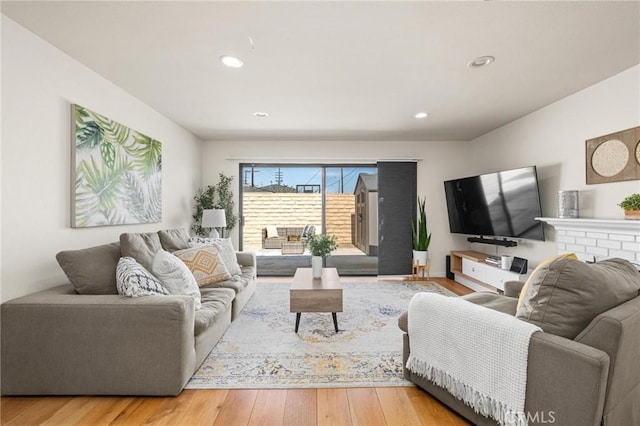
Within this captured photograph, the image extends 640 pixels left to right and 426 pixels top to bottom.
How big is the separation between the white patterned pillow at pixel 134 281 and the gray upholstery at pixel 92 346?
12 cm

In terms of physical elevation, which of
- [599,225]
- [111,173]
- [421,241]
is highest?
[111,173]

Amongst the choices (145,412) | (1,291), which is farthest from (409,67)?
(1,291)

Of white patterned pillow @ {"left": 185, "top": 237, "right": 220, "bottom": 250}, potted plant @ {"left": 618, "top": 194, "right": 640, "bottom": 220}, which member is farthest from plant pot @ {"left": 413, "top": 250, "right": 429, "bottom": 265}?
white patterned pillow @ {"left": 185, "top": 237, "right": 220, "bottom": 250}

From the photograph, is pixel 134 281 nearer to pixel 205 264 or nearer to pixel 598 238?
pixel 205 264

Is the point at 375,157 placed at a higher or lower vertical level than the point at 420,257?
higher

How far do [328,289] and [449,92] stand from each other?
7.67 ft

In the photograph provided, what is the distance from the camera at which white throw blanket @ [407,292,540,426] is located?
1.46 m

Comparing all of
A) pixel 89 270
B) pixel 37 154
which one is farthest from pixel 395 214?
A: pixel 37 154

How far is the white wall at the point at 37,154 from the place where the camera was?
1.96 metres

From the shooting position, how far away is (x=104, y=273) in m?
2.27

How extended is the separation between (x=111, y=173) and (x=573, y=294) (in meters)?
3.54

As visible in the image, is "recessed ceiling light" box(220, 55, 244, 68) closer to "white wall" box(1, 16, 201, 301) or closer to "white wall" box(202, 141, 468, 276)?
"white wall" box(1, 16, 201, 301)

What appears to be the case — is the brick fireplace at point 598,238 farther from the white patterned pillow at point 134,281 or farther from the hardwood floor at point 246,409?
the white patterned pillow at point 134,281

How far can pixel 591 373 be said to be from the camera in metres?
1.25
